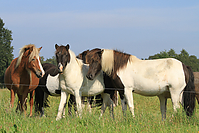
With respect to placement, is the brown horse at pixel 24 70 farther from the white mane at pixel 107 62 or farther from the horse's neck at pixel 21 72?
the white mane at pixel 107 62

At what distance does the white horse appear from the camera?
19.0 ft

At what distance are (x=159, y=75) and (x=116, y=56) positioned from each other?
1288mm

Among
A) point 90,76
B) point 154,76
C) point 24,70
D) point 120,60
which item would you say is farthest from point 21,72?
point 154,76

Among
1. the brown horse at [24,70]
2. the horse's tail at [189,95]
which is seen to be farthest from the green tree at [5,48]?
the horse's tail at [189,95]

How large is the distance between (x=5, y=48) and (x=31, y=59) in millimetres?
29287

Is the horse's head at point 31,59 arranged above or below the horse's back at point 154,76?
above

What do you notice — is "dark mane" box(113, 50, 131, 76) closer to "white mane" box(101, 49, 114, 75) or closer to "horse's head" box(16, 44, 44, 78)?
"white mane" box(101, 49, 114, 75)

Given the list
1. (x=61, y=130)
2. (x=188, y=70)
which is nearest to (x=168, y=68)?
(x=188, y=70)

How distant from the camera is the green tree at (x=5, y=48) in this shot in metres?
31.1

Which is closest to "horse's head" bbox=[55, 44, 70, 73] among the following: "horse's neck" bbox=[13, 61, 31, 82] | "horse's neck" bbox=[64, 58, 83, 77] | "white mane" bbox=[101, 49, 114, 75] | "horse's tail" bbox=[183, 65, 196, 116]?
"horse's neck" bbox=[64, 58, 83, 77]

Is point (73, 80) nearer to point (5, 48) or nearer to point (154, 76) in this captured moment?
point (154, 76)

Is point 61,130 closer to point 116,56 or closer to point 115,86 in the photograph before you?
point 115,86

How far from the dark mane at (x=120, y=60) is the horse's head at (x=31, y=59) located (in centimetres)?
202

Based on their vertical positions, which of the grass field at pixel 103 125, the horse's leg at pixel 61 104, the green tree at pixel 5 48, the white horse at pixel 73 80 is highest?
the green tree at pixel 5 48
